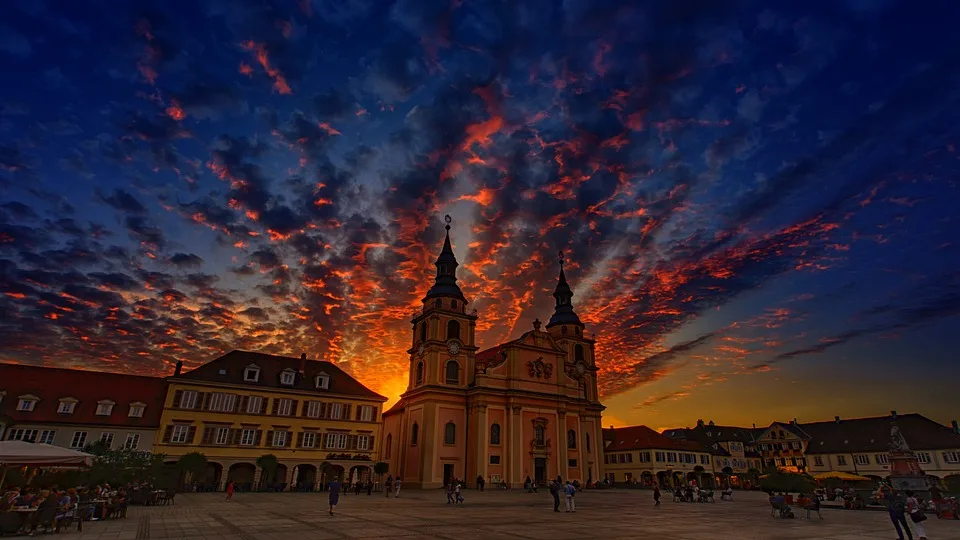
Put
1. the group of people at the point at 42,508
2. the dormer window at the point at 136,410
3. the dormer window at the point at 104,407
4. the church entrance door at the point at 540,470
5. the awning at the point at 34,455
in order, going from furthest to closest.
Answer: the church entrance door at the point at 540,470 < the dormer window at the point at 136,410 < the dormer window at the point at 104,407 < the awning at the point at 34,455 < the group of people at the point at 42,508

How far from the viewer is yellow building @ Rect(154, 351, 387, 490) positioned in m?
48.2

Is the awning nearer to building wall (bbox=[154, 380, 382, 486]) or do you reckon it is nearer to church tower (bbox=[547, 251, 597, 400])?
building wall (bbox=[154, 380, 382, 486])

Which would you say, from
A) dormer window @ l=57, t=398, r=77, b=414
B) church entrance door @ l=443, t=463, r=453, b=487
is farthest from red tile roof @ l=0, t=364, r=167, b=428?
church entrance door @ l=443, t=463, r=453, b=487

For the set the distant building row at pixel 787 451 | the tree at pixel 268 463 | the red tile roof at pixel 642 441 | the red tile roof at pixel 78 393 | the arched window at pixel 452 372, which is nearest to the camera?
the red tile roof at pixel 78 393

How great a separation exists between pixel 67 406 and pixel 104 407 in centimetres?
276

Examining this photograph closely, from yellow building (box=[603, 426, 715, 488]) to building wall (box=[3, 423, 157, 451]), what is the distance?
2374 inches

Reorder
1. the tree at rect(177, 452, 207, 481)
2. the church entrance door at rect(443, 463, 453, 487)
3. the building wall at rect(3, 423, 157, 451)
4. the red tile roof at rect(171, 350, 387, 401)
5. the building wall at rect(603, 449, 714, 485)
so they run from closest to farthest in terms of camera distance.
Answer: the tree at rect(177, 452, 207, 481)
the building wall at rect(3, 423, 157, 451)
the red tile roof at rect(171, 350, 387, 401)
the church entrance door at rect(443, 463, 453, 487)
the building wall at rect(603, 449, 714, 485)

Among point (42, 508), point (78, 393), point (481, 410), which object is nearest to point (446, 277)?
point (481, 410)

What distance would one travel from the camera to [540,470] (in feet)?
193

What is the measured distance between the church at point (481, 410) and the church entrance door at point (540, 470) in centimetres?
11

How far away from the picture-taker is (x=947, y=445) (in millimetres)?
67500

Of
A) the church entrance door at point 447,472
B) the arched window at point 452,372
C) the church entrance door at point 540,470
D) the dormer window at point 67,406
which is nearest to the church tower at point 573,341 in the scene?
the church entrance door at point 540,470

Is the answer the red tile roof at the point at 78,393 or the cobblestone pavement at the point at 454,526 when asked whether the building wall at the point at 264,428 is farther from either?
the cobblestone pavement at the point at 454,526

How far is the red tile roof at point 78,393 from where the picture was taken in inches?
1766
